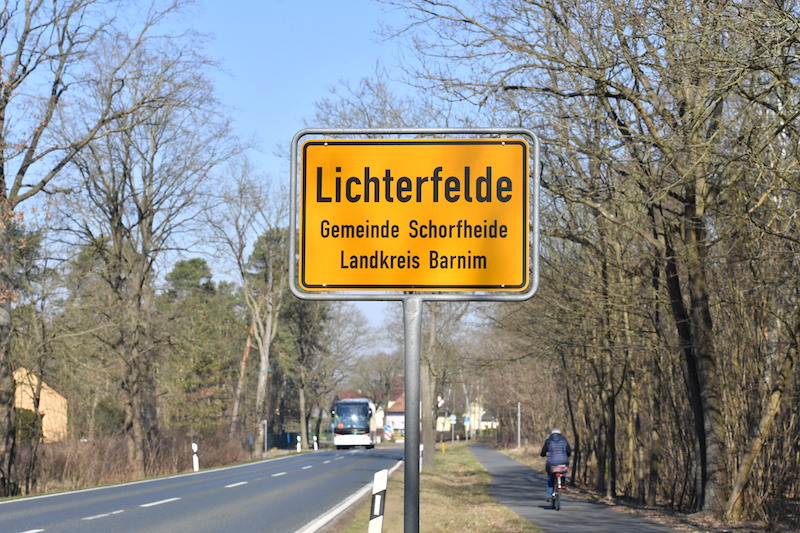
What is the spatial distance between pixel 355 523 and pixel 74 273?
18.3 metres

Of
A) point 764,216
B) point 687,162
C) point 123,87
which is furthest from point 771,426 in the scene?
point 123,87

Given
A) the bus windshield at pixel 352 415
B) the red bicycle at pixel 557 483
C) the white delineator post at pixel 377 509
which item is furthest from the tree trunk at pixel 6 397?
the bus windshield at pixel 352 415

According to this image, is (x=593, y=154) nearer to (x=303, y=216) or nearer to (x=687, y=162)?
(x=687, y=162)

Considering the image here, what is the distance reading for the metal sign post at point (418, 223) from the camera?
4434 millimetres

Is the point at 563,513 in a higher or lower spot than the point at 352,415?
lower

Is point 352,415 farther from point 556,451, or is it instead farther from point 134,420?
point 556,451

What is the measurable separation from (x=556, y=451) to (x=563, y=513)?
2.08 metres

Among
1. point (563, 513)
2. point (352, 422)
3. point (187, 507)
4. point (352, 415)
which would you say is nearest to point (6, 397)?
point (187, 507)

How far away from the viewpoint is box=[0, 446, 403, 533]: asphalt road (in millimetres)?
13516

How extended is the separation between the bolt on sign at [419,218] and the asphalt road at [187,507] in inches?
381

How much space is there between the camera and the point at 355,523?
47.0ft

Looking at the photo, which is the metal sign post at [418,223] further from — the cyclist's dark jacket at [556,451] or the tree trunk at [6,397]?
the tree trunk at [6,397]

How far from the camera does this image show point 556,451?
2009 centimetres

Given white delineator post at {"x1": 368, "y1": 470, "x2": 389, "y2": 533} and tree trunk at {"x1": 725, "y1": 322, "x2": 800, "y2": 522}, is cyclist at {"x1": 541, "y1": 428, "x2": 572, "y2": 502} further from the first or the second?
white delineator post at {"x1": 368, "y1": 470, "x2": 389, "y2": 533}
